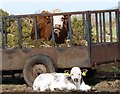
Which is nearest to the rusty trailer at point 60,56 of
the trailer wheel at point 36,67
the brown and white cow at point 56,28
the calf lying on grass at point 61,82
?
the trailer wheel at point 36,67

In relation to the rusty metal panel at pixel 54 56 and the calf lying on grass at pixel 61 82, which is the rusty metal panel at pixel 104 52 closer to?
the rusty metal panel at pixel 54 56

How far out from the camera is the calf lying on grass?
966 cm

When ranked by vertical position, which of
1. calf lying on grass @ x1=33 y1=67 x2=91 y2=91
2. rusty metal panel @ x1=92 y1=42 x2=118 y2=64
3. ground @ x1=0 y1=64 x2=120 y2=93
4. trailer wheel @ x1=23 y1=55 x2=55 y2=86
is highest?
rusty metal panel @ x1=92 y1=42 x2=118 y2=64

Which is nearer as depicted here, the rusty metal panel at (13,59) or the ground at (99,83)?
the ground at (99,83)

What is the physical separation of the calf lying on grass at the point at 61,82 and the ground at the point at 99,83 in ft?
0.83

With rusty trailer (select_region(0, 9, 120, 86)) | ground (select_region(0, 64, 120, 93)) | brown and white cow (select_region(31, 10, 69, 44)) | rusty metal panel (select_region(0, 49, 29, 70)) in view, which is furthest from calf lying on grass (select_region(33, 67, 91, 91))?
brown and white cow (select_region(31, 10, 69, 44))

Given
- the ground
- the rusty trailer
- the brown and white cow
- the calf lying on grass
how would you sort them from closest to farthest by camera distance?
the calf lying on grass → the ground → the rusty trailer → the brown and white cow

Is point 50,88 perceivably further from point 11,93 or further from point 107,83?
point 107,83

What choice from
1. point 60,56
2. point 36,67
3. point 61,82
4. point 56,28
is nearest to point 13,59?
point 36,67

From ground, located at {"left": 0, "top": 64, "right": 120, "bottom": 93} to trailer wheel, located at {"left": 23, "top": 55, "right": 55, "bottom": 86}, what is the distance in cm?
28

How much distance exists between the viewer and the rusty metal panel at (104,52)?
10227 mm

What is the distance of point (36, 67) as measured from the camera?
1038 centimetres

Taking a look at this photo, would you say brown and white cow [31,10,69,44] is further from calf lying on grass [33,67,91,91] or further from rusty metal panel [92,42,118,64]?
calf lying on grass [33,67,91,91]

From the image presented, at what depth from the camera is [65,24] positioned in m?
12.2
